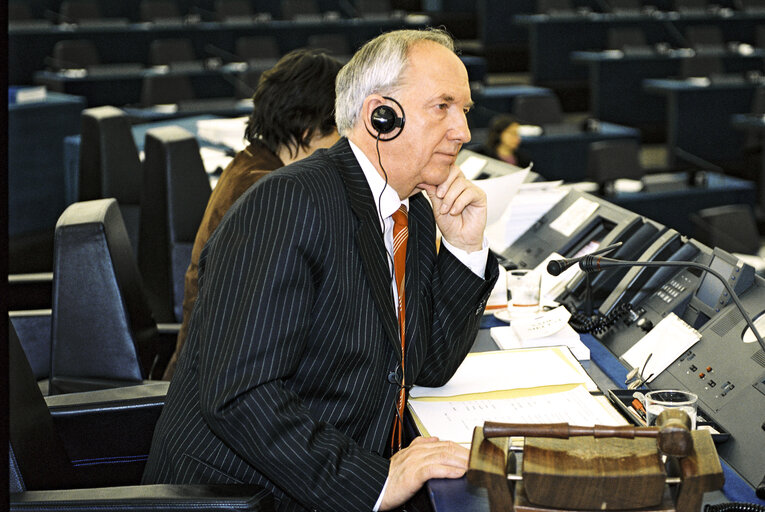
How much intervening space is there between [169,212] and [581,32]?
7905 millimetres

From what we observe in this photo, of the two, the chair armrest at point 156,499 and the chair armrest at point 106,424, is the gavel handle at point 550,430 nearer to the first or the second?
the chair armrest at point 156,499

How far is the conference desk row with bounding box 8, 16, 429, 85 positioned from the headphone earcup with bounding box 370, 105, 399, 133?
22.4 ft

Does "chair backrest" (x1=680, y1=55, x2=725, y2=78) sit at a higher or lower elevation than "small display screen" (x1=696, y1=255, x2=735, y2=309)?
lower

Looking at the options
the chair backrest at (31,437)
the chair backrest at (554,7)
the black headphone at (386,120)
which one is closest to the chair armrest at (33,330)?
the chair backrest at (31,437)

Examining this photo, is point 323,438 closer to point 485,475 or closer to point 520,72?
point 485,475

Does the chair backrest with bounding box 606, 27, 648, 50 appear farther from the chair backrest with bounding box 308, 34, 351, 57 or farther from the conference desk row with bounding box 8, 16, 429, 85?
the chair backrest with bounding box 308, 34, 351, 57

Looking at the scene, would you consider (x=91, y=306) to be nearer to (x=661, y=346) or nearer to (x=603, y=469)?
(x=661, y=346)

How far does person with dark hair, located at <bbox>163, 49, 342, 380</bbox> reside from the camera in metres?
2.31

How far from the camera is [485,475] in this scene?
0.98m

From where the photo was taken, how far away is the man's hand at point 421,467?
129 cm

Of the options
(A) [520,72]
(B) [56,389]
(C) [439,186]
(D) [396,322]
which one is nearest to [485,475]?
(D) [396,322]

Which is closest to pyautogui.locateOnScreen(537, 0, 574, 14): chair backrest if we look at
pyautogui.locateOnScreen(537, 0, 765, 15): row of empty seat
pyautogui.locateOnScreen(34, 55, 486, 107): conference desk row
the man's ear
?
pyautogui.locateOnScreen(537, 0, 765, 15): row of empty seat

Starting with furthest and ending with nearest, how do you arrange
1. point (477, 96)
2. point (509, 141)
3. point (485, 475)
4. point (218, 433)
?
point (477, 96)
point (509, 141)
point (218, 433)
point (485, 475)

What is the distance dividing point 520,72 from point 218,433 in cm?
999
